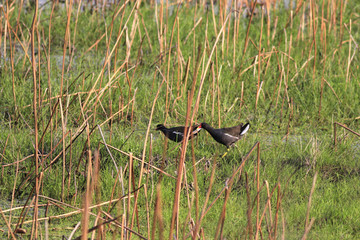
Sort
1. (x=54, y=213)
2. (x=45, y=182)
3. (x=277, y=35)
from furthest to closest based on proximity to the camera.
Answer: (x=277, y=35) → (x=45, y=182) → (x=54, y=213)

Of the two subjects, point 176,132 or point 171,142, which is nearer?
point 176,132

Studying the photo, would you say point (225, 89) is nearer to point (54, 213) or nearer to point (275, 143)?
point (275, 143)

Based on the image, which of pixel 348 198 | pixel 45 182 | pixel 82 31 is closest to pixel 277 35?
pixel 82 31

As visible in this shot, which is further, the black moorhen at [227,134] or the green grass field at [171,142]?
the black moorhen at [227,134]

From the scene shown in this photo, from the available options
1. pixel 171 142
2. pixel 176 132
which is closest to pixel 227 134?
pixel 176 132

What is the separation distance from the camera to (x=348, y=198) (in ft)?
10.4

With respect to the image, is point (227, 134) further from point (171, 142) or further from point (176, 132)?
point (171, 142)

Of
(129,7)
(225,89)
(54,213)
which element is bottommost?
(54,213)

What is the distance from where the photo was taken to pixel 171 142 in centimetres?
388

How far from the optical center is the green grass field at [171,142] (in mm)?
2828

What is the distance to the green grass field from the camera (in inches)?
111

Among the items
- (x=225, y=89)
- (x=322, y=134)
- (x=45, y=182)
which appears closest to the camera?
(x=45, y=182)

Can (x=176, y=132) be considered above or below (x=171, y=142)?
above

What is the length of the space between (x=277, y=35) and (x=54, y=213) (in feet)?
11.9
